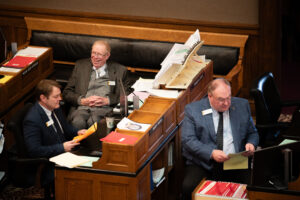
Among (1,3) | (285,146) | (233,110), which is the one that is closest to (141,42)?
(1,3)

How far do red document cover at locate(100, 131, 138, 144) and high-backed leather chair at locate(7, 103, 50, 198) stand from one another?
0.60m

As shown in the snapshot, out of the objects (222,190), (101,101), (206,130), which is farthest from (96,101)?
(222,190)

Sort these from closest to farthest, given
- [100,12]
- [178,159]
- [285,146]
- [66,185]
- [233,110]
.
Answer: [285,146] → [66,185] → [233,110] → [178,159] → [100,12]

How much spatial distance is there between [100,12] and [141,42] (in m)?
0.90

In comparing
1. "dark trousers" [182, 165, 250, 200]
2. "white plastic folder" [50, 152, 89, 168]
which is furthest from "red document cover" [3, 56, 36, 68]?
"dark trousers" [182, 165, 250, 200]

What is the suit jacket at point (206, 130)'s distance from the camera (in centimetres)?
531

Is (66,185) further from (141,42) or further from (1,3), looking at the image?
(1,3)

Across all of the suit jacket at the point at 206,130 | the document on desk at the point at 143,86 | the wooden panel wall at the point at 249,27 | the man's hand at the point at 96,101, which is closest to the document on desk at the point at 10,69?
the man's hand at the point at 96,101

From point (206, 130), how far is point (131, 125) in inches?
25.2

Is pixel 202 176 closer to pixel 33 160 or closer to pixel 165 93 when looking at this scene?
pixel 165 93

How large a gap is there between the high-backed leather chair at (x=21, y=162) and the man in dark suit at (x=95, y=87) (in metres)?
1.26

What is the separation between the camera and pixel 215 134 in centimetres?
538

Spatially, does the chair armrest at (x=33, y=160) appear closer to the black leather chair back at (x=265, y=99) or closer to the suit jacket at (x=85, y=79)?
the suit jacket at (x=85, y=79)

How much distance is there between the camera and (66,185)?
506 centimetres
